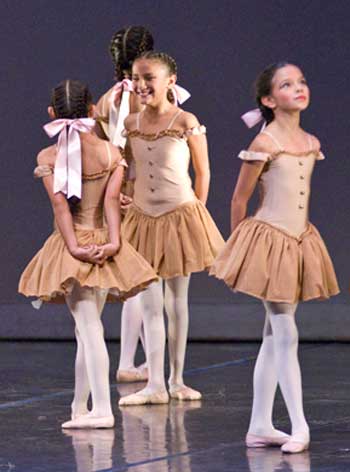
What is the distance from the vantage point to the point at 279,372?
186 inches

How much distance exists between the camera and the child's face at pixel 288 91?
484 centimetres

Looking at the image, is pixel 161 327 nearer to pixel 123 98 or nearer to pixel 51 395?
pixel 51 395

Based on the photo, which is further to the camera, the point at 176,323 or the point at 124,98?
the point at 124,98

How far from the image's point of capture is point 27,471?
14.5 ft

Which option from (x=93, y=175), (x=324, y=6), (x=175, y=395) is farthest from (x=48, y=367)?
(x=324, y=6)

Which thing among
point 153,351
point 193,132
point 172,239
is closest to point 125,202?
point 172,239

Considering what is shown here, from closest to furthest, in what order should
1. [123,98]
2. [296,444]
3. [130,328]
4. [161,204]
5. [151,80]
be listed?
[296,444]
[151,80]
[161,204]
[123,98]
[130,328]

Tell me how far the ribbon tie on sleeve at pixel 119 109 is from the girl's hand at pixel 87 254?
1139 mm

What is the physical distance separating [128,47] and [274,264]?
6.14 feet

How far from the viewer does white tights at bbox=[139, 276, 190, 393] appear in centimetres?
588

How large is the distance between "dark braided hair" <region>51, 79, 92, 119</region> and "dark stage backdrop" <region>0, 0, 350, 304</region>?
9.30 feet

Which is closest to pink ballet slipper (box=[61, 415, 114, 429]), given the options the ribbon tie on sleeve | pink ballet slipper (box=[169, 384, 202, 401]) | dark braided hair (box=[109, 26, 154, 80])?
pink ballet slipper (box=[169, 384, 202, 401])

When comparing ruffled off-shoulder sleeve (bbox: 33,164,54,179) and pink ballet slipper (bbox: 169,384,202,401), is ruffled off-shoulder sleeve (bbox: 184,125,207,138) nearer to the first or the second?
ruffled off-shoulder sleeve (bbox: 33,164,54,179)

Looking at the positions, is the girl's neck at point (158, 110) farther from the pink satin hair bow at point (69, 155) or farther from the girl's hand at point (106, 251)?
the girl's hand at point (106, 251)
